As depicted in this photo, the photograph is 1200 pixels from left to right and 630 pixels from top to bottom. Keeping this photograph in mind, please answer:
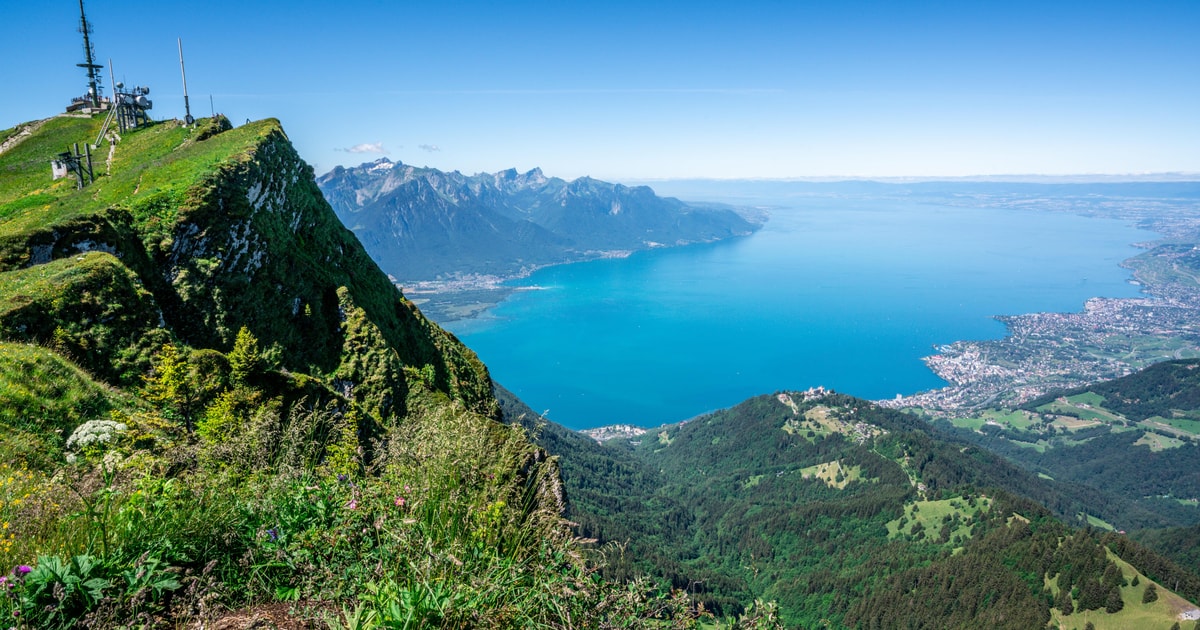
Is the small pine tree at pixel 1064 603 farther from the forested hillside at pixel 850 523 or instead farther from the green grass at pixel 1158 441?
the green grass at pixel 1158 441

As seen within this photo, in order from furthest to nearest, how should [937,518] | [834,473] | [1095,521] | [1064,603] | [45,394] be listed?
1. [834,473]
2. [1095,521]
3. [937,518]
4. [1064,603]
5. [45,394]

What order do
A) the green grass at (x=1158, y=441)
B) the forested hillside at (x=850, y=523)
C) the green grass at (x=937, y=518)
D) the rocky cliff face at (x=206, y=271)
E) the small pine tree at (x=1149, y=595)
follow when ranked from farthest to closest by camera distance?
1. the green grass at (x=1158, y=441)
2. the green grass at (x=937, y=518)
3. the forested hillside at (x=850, y=523)
4. the small pine tree at (x=1149, y=595)
5. the rocky cliff face at (x=206, y=271)

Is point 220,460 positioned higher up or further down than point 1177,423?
higher up

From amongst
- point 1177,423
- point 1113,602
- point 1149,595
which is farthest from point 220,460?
point 1177,423

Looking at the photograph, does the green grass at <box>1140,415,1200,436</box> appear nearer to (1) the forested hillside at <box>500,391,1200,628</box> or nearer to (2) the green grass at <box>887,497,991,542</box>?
(1) the forested hillside at <box>500,391,1200,628</box>

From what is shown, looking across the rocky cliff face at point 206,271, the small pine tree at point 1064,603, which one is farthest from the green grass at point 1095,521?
the rocky cliff face at point 206,271

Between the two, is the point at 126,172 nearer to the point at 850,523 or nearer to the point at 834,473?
the point at 850,523

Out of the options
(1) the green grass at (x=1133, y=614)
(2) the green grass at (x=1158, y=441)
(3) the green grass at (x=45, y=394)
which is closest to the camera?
(3) the green grass at (x=45, y=394)

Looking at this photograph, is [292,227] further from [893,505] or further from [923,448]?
[923,448]

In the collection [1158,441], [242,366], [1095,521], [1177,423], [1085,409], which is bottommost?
[1158,441]

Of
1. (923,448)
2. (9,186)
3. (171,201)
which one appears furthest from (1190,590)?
(9,186)

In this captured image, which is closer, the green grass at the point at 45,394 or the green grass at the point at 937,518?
the green grass at the point at 45,394
